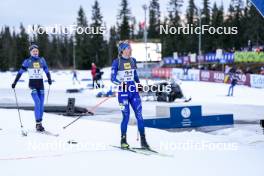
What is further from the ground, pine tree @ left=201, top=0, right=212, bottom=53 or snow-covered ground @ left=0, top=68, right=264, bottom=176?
pine tree @ left=201, top=0, right=212, bottom=53

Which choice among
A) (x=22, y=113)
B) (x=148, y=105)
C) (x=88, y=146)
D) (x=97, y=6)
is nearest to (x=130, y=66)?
(x=88, y=146)

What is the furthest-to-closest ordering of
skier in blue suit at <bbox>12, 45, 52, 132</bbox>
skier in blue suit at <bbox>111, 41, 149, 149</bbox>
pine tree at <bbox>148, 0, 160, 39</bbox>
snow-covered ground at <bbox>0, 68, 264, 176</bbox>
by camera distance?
pine tree at <bbox>148, 0, 160, 39</bbox>
skier in blue suit at <bbox>12, 45, 52, 132</bbox>
skier in blue suit at <bbox>111, 41, 149, 149</bbox>
snow-covered ground at <bbox>0, 68, 264, 176</bbox>

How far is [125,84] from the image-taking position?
9344 mm

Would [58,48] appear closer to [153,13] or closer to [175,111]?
[153,13]

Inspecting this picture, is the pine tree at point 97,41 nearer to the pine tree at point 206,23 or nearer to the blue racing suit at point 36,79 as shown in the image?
the pine tree at point 206,23

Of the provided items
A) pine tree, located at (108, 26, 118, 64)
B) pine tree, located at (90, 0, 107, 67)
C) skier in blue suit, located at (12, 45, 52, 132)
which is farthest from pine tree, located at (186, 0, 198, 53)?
skier in blue suit, located at (12, 45, 52, 132)

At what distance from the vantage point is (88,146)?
31.2ft

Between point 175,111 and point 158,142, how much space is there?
332 cm

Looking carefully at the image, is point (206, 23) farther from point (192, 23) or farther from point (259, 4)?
point (259, 4)

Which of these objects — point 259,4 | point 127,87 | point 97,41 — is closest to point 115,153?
point 127,87

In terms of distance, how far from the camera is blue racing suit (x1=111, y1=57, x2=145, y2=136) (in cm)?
930

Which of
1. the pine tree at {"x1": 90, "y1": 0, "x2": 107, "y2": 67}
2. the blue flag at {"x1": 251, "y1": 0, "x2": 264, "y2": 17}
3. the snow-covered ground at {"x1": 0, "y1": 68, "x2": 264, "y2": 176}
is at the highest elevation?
the pine tree at {"x1": 90, "y1": 0, "x2": 107, "y2": 67}

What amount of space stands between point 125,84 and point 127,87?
3.1 inches

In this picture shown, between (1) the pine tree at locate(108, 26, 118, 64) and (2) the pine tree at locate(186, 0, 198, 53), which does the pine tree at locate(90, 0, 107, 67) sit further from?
(1) the pine tree at locate(108, 26, 118, 64)
